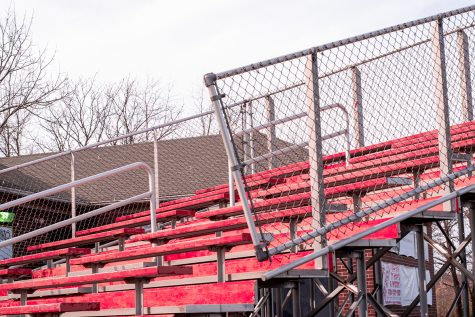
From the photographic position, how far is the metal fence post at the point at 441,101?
18.9 ft

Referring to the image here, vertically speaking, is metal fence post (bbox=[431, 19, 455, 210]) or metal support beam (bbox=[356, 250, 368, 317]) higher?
metal fence post (bbox=[431, 19, 455, 210])

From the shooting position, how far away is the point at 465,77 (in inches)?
270

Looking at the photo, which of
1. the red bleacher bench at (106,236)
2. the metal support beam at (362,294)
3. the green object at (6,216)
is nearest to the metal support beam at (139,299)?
the metal support beam at (362,294)

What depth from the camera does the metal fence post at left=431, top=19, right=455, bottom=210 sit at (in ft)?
18.9

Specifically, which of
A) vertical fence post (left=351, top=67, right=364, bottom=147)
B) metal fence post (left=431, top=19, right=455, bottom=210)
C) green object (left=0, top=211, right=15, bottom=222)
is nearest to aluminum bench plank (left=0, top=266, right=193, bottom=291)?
metal fence post (left=431, top=19, right=455, bottom=210)

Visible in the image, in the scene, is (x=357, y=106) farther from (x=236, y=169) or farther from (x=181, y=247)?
(x=236, y=169)

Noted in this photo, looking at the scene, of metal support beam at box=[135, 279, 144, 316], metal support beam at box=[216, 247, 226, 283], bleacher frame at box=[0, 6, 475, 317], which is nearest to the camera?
bleacher frame at box=[0, 6, 475, 317]

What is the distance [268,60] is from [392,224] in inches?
53.1

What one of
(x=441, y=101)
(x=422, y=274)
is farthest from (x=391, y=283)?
(x=441, y=101)

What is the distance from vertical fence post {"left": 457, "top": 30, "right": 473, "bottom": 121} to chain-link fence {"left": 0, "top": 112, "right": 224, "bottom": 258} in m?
7.64

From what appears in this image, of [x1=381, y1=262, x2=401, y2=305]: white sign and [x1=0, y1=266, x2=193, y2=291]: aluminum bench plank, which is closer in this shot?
[x1=0, y1=266, x2=193, y2=291]: aluminum bench plank

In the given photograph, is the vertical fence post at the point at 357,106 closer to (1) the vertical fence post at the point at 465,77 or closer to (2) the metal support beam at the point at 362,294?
(1) the vertical fence post at the point at 465,77

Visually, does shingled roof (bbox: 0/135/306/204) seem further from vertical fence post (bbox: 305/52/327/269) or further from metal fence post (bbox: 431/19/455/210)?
vertical fence post (bbox: 305/52/327/269)

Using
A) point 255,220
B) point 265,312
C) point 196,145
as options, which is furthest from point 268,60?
point 196,145
